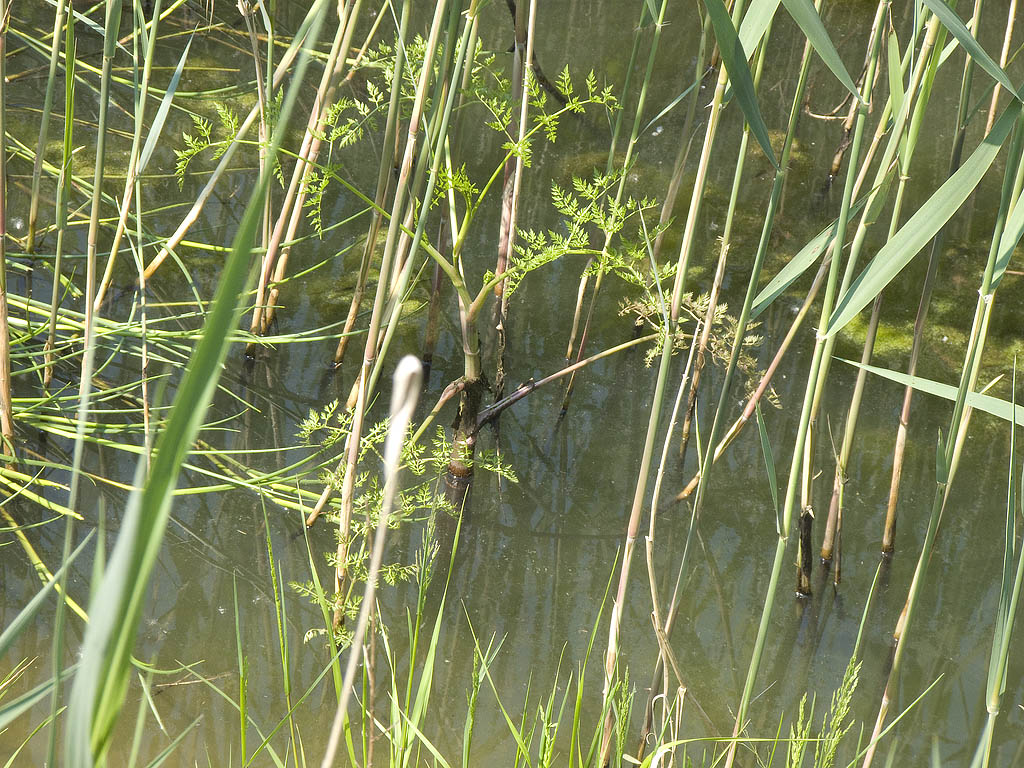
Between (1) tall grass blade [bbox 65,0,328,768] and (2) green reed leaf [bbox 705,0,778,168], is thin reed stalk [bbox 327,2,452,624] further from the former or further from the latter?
(1) tall grass blade [bbox 65,0,328,768]

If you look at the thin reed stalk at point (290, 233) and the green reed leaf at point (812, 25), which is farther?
the thin reed stalk at point (290, 233)

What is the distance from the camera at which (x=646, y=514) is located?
71.2 inches

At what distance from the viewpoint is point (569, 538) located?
1.74 metres

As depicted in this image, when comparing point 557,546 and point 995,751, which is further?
point 557,546

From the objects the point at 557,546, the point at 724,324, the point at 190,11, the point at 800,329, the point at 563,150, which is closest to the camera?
the point at 557,546

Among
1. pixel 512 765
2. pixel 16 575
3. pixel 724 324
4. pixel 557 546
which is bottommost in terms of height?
pixel 512 765

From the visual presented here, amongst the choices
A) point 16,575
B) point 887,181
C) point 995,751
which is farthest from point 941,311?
point 16,575

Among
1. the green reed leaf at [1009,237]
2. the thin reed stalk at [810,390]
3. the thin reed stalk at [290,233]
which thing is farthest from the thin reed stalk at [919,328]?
the thin reed stalk at [290,233]

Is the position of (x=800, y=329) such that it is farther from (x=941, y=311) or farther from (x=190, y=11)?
(x=190, y=11)

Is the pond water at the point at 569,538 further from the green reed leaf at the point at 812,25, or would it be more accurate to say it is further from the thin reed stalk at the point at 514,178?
the green reed leaf at the point at 812,25

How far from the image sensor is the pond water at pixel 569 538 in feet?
4.70

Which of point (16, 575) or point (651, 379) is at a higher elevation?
point (651, 379)

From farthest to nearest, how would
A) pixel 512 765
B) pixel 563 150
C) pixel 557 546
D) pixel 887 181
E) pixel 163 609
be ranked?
pixel 563 150 < pixel 557 546 < pixel 163 609 < pixel 512 765 < pixel 887 181

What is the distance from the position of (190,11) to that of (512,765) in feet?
9.50
